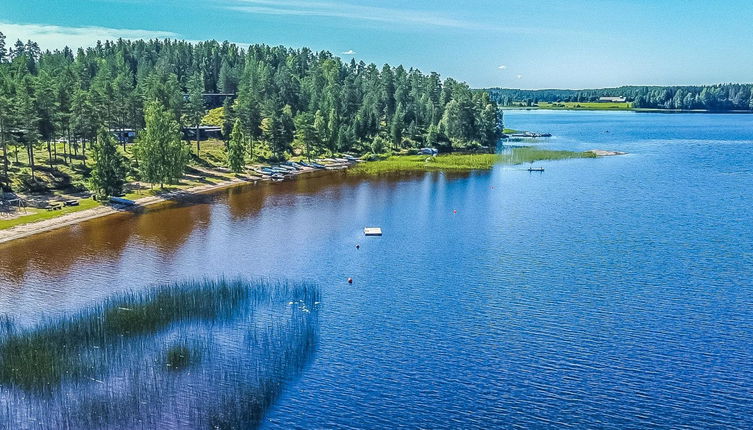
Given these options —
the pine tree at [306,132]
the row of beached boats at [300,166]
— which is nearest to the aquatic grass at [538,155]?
the row of beached boats at [300,166]

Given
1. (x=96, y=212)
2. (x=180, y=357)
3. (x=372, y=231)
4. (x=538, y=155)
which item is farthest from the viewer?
(x=538, y=155)

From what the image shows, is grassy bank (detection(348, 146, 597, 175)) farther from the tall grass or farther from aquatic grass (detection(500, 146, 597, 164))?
the tall grass

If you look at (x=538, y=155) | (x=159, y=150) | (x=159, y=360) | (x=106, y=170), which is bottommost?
(x=159, y=360)

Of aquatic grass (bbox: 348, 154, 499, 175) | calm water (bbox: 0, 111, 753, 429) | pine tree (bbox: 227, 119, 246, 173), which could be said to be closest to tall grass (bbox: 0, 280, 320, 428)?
calm water (bbox: 0, 111, 753, 429)

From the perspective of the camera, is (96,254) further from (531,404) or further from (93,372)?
(531,404)

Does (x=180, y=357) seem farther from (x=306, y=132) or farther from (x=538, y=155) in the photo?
(x=538, y=155)

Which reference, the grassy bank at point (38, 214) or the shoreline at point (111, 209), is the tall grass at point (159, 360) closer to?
the shoreline at point (111, 209)

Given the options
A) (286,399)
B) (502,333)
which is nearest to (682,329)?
(502,333)

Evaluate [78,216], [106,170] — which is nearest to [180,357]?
[78,216]
